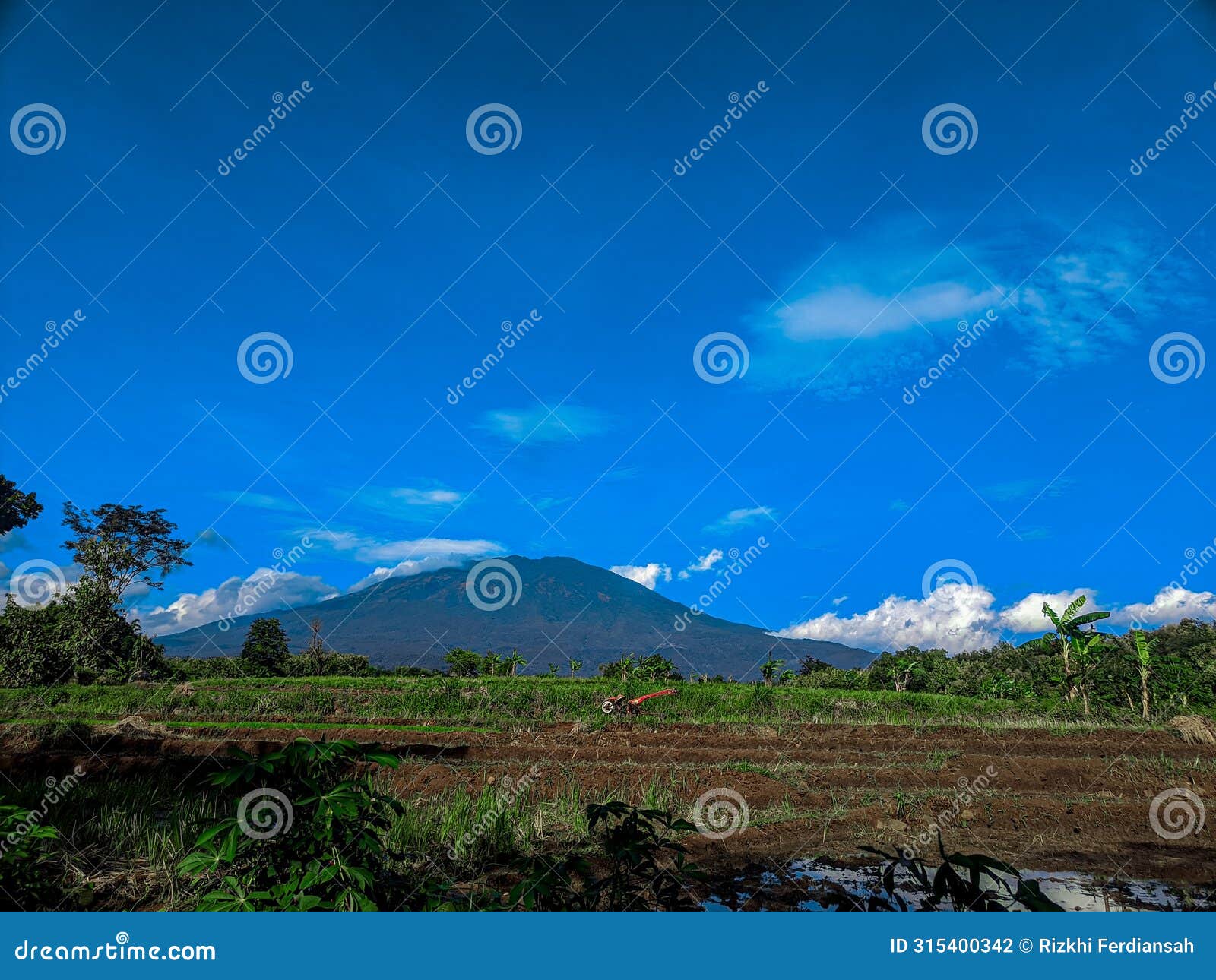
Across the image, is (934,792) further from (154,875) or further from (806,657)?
(806,657)

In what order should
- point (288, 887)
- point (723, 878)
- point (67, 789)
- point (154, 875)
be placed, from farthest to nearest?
point (67, 789) → point (723, 878) → point (154, 875) → point (288, 887)

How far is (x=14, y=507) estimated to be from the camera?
29516 mm

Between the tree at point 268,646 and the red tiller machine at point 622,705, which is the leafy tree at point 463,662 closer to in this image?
the tree at point 268,646

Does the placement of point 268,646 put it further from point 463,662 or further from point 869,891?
point 869,891

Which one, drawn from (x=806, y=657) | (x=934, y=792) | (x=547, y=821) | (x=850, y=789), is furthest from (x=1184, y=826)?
(x=806, y=657)

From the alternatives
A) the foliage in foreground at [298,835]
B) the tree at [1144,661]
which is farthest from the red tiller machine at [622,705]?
the foliage in foreground at [298,835]

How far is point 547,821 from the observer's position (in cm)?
696

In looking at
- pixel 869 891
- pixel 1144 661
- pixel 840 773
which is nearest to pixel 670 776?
pixel 840 773

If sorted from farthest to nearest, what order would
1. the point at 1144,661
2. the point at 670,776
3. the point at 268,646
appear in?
the point at 268,646 → the point at 1144,661 → the point at 670,776

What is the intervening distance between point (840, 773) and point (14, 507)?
33.3m

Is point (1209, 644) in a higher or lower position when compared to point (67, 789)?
higher

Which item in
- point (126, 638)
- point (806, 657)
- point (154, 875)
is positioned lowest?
point (154, 875)

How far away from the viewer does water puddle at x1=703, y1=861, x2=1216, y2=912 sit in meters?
5.31

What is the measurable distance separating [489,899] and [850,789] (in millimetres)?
7458
